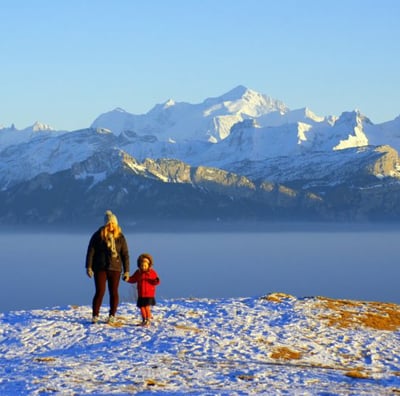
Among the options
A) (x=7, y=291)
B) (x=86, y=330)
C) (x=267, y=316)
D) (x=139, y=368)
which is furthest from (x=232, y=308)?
(x=7, y=291)

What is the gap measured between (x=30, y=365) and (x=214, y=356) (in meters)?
4.59

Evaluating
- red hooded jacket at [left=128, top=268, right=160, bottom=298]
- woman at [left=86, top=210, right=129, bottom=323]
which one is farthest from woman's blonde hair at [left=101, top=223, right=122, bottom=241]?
Result: red hooded jacket at [left=128, top=268, right=160, bottom=298]

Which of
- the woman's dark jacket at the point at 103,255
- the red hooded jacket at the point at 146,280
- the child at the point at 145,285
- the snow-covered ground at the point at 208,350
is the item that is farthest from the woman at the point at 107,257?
the snow-covered ground at the point at 208,350

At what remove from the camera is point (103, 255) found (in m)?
23.8

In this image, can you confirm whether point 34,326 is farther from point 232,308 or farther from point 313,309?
point 313,309

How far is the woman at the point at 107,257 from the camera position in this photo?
23625 mm

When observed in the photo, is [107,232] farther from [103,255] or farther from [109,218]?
[103,255]

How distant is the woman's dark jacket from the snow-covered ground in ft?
5.64

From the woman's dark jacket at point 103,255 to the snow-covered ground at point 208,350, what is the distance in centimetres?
172

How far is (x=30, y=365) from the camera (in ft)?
63.8

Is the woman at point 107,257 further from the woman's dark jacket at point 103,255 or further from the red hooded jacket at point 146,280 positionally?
the red hooded jacket at point 146,280

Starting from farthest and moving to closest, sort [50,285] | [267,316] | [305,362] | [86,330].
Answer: [50,285] < [267,316] < [86,330] < [305,362]

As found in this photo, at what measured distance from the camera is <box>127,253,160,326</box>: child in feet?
78.7

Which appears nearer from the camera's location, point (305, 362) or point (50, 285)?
point (305, 362)
